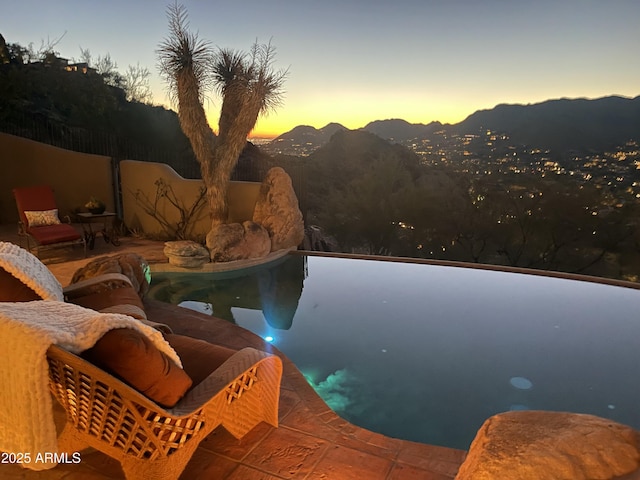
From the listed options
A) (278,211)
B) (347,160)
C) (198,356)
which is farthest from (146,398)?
(347,160)

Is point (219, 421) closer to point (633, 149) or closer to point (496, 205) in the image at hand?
point (496, 205)

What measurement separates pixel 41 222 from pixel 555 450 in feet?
26.7

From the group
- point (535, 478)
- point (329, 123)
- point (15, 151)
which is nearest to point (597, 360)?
point (535, 478)

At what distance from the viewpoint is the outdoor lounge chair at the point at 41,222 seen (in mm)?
6602

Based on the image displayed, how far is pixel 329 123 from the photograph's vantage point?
18.5 meters

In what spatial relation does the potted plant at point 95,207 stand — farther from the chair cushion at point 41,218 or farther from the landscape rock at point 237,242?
the landscape rock at point 237,242

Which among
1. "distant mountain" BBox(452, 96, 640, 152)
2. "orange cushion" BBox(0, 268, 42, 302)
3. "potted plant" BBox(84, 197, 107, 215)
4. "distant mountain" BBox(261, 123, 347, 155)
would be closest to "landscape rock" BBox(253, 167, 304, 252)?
"potted plant" BBox(84, 197, 107, 215)

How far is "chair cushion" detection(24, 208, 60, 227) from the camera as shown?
6.96m

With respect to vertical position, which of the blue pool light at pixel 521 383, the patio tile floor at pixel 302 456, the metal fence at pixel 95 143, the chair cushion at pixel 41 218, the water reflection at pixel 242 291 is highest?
the metal fence at pixel 95 143

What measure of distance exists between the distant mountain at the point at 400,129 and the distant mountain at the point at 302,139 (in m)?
1.77

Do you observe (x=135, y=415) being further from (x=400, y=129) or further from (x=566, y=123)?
(x=566, y=123)

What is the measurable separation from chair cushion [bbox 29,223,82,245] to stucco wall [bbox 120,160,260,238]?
2.51 m

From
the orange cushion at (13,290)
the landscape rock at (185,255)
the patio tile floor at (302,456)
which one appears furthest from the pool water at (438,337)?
the orange cushion at (13,290)

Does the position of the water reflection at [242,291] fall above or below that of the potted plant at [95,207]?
below
